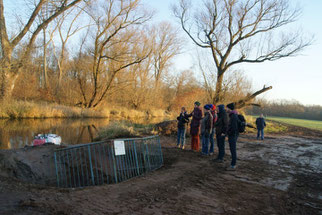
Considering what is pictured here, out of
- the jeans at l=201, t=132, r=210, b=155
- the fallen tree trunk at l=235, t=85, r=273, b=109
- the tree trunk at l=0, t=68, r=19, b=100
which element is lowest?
the jeans at l=201, t=132, r=210, b=155

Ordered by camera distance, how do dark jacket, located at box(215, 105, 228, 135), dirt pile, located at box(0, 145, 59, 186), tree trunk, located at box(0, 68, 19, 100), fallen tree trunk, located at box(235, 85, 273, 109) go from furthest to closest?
fallen tree trunk, located at box(235, 85, 273, 109) → tree trunk, located at box(0, 68, 19, 100) → dark jacket, located at box(215, 105, 228, 135) → dirt pile, located at box(0, 145, 59, 186)

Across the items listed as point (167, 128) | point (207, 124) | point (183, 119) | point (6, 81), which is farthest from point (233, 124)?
point (6, 81)

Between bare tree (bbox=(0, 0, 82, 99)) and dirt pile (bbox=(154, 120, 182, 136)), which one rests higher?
bare tree (bbox=(0, 0, 82, 99))

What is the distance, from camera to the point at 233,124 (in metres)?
7.28

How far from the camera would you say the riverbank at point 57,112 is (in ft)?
67.1

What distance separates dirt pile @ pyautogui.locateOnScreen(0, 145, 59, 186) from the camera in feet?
21.2

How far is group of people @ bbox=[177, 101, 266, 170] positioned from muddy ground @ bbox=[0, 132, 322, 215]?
0.89 meters

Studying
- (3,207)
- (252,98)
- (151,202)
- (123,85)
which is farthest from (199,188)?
(123,85)

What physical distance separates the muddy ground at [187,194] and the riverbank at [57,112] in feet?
59.8

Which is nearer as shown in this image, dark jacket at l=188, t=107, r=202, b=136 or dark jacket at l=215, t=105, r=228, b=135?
dark jacket at l=215, t=105, r=228, b=135

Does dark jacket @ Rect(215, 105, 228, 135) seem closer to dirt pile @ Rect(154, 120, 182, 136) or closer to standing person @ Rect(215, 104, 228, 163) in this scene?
standing person @ Rect(215, 104, 228, 163)

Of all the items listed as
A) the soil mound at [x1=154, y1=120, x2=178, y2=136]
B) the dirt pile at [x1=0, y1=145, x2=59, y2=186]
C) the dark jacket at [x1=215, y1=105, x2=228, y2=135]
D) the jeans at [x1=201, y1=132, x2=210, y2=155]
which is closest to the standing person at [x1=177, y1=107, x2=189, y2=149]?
the jeans at [x1=201, y1=132, x2=210, y2=155]

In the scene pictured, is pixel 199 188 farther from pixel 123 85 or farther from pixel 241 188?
pixel 123 85


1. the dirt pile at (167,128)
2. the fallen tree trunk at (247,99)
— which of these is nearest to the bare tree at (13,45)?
the dirt pile at (167,128)
